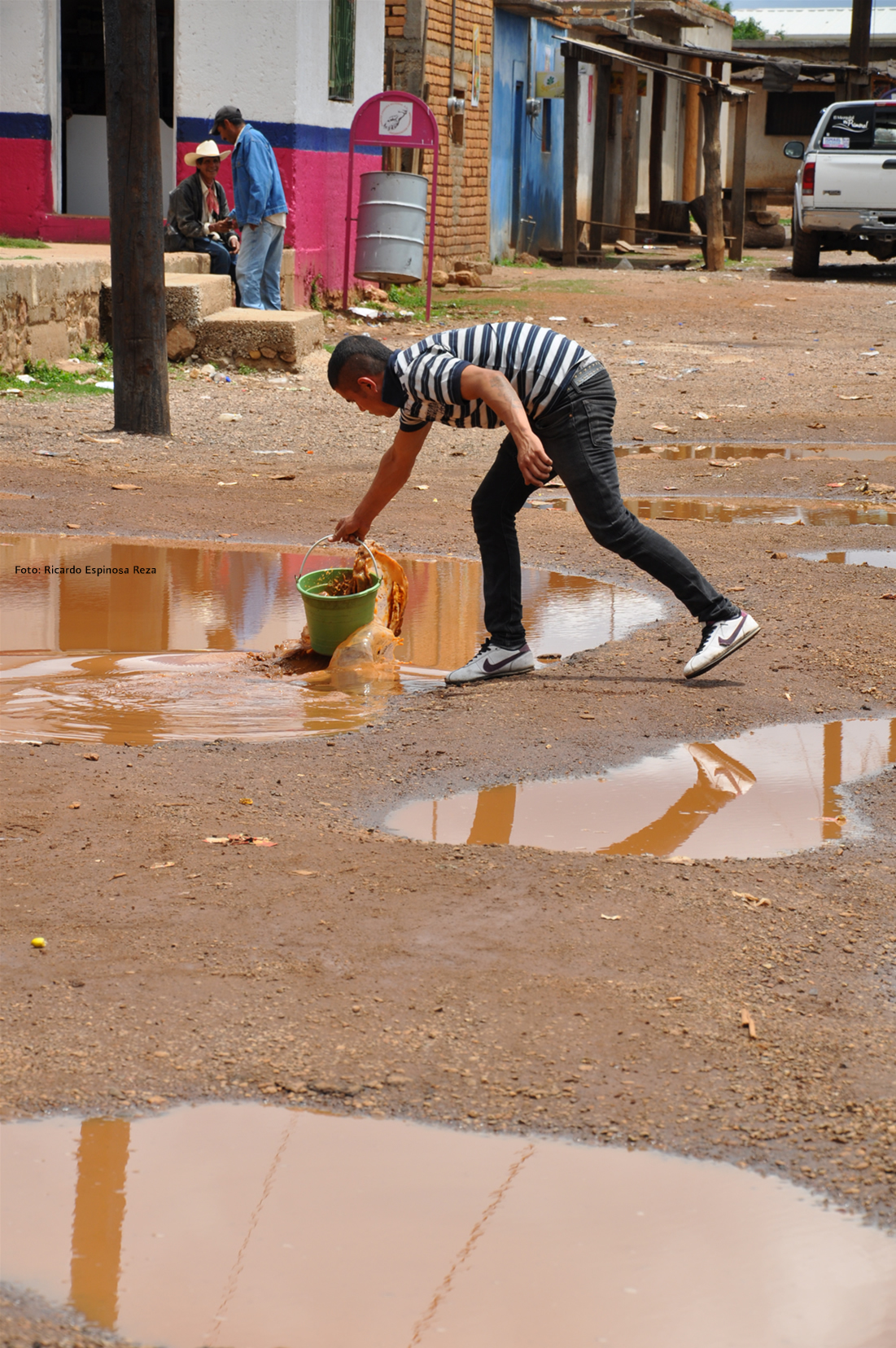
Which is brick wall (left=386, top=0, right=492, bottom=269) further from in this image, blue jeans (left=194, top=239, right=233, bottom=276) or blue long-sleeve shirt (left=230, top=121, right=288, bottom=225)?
blue long-sleeve shirt (left=230, top=121, right=288, bottom=225)

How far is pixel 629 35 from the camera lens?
26562 millimetres

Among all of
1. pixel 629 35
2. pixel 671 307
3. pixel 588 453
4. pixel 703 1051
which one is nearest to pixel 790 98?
pixel 629 35

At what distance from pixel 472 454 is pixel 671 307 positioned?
8727 millimetres

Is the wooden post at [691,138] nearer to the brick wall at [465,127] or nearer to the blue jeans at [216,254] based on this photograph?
the brick wall at [465,127]

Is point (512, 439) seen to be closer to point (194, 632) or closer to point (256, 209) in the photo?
point (194, 632)

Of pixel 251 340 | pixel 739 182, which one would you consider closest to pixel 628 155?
pixel 739 182

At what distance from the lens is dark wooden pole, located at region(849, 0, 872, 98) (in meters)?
27.6

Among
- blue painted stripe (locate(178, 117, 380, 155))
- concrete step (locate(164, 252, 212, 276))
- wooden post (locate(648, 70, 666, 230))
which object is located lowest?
concrete step (locate(164, 252, 212, 276))

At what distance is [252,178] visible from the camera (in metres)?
13.2

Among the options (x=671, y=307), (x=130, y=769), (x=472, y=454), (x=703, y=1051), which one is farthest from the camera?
(x=671, y=307)

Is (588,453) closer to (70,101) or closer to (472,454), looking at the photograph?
(472,454)

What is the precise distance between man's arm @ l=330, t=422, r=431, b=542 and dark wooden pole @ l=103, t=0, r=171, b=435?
4651 mm

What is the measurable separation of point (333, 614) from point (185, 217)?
961 cm

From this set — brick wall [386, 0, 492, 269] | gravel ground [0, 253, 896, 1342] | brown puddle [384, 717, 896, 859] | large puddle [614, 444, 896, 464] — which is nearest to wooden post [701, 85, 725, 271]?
brick wall [386, 0, 492, 269]
